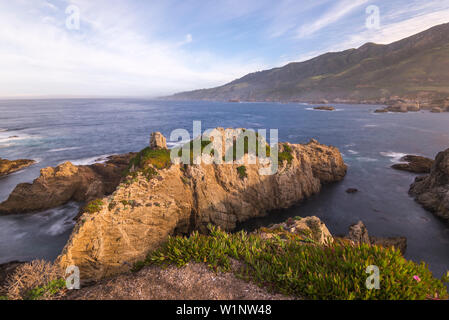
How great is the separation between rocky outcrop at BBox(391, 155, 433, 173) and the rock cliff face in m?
18.1

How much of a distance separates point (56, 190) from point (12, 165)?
73.1ft

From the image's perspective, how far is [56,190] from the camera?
2539 cm

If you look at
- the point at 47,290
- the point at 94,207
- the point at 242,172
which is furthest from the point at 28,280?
the point at 242,172

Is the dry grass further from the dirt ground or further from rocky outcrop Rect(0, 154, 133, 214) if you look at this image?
rocky outcrop Rect(0, 154, 133, 214)

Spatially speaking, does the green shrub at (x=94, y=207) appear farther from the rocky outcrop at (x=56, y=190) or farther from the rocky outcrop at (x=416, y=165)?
the rocky outcrop at (x=416, y=165)

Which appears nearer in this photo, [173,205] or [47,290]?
[47,290]

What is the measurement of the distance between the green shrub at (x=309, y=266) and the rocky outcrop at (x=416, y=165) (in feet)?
124

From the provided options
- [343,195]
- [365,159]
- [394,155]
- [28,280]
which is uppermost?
[28,280]

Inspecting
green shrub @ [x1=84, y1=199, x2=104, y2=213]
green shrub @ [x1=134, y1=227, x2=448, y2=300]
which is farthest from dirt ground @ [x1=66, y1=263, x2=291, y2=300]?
green shrub @ [x1=84, y1=199, x2=104, y2=213]

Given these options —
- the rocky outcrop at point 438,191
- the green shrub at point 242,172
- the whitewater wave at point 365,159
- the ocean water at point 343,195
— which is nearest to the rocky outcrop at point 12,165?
the ocean water at point 343,195

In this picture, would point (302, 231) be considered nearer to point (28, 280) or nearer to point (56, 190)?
point (28, 280)

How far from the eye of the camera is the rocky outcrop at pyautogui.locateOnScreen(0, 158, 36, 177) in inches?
1397

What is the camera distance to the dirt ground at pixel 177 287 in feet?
21.9
